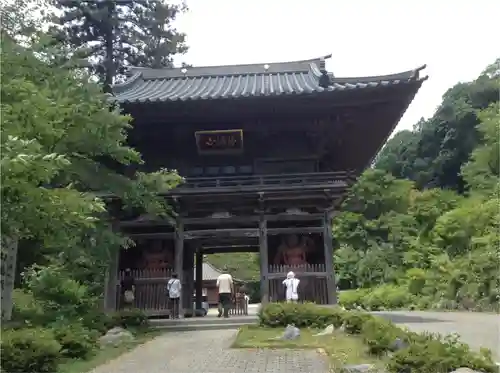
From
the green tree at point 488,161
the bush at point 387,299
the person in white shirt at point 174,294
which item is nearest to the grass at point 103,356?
Answer: the person in white shirt at point 174,294

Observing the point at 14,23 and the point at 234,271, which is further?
the point at 234,271

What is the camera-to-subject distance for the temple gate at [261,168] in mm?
14625

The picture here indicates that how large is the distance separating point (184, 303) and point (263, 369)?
31.4ft

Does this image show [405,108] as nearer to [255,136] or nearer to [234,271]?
[255,136]

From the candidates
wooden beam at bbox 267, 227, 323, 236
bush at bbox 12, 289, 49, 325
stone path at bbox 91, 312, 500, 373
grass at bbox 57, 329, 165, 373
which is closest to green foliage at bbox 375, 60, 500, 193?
wooden beam at bbox 267, 227, 323, 236

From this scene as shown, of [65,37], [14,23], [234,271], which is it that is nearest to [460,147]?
[234,271]

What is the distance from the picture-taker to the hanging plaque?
50.2ft

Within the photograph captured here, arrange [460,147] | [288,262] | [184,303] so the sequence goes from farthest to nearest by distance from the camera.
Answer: [460,147] → [184,303] → [288,262]

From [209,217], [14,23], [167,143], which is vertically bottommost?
[209,217]

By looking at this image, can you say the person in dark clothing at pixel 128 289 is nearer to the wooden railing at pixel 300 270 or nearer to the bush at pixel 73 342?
the wooden railing at pixel 300 270

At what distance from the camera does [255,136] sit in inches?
630

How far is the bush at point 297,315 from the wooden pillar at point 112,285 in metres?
4.65

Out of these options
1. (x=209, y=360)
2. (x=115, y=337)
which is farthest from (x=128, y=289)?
(x=209, y=360)

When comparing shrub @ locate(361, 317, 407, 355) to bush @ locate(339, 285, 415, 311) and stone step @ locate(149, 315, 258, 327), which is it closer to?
stone step @ locate(149, 315, 258, 327)
